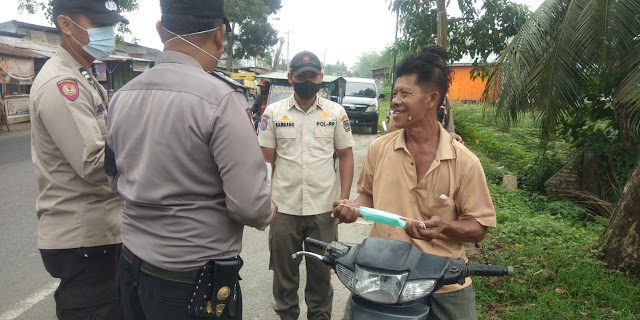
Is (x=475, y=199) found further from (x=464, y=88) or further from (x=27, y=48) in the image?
(x=464, y=88)

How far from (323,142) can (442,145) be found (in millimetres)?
1388

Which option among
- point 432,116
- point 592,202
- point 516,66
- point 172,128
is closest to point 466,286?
point 432,116

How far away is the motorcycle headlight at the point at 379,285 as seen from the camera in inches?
61.6

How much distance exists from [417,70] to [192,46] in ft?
3.05

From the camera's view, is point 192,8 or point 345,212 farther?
point 345,212

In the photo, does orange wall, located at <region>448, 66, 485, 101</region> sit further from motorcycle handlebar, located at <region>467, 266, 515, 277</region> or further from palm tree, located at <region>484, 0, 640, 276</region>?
motorcycle handlebar, located at <region>467, 266, 515, 277</region>

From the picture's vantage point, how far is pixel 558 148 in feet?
35.3

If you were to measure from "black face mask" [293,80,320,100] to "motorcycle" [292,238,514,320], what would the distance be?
1.83 m

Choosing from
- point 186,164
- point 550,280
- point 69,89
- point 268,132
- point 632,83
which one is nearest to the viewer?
point 186,164

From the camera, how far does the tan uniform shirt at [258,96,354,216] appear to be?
10.8 feet

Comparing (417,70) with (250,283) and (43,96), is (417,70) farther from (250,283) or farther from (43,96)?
(250,283)

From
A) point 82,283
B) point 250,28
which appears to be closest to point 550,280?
point 82,283

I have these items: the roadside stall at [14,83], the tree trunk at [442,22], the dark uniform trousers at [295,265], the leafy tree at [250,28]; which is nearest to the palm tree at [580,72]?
the tree trunk at [442,22]

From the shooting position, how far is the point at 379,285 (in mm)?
1589
